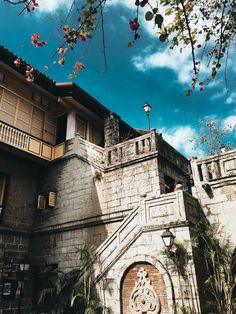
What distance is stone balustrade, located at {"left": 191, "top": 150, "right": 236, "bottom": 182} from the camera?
9.16 meters

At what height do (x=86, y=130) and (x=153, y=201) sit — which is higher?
(x=86, y=130)

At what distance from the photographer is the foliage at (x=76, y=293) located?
8547 mm

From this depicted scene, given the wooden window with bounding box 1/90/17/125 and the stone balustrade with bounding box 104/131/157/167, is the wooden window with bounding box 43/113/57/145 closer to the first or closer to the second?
the wooden window with bounding box 1/90/17/125

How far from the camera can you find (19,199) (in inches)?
519

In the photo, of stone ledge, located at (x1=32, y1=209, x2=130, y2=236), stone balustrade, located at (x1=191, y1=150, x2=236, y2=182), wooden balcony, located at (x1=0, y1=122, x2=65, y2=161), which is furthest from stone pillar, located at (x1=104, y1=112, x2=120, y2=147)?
stone balustrade, located at (x1=191, y1=150, x2=236, y2=182)

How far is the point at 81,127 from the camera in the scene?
608 inches

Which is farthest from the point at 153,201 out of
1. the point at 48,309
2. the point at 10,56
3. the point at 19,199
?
the point at 10,56

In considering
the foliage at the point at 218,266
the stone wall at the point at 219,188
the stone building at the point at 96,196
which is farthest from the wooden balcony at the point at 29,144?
the foliage at the point at 218,266

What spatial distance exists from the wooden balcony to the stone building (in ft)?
0.17

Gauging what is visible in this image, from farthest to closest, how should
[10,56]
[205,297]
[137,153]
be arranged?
[10,56]
[137,153]
[205,297]

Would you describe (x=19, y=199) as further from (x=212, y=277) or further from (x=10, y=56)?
(x=212, y=277)

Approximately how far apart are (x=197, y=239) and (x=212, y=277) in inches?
41.6

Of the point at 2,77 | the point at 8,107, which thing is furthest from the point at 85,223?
the point at 2,77

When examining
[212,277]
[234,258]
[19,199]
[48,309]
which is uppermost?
[19,199]
